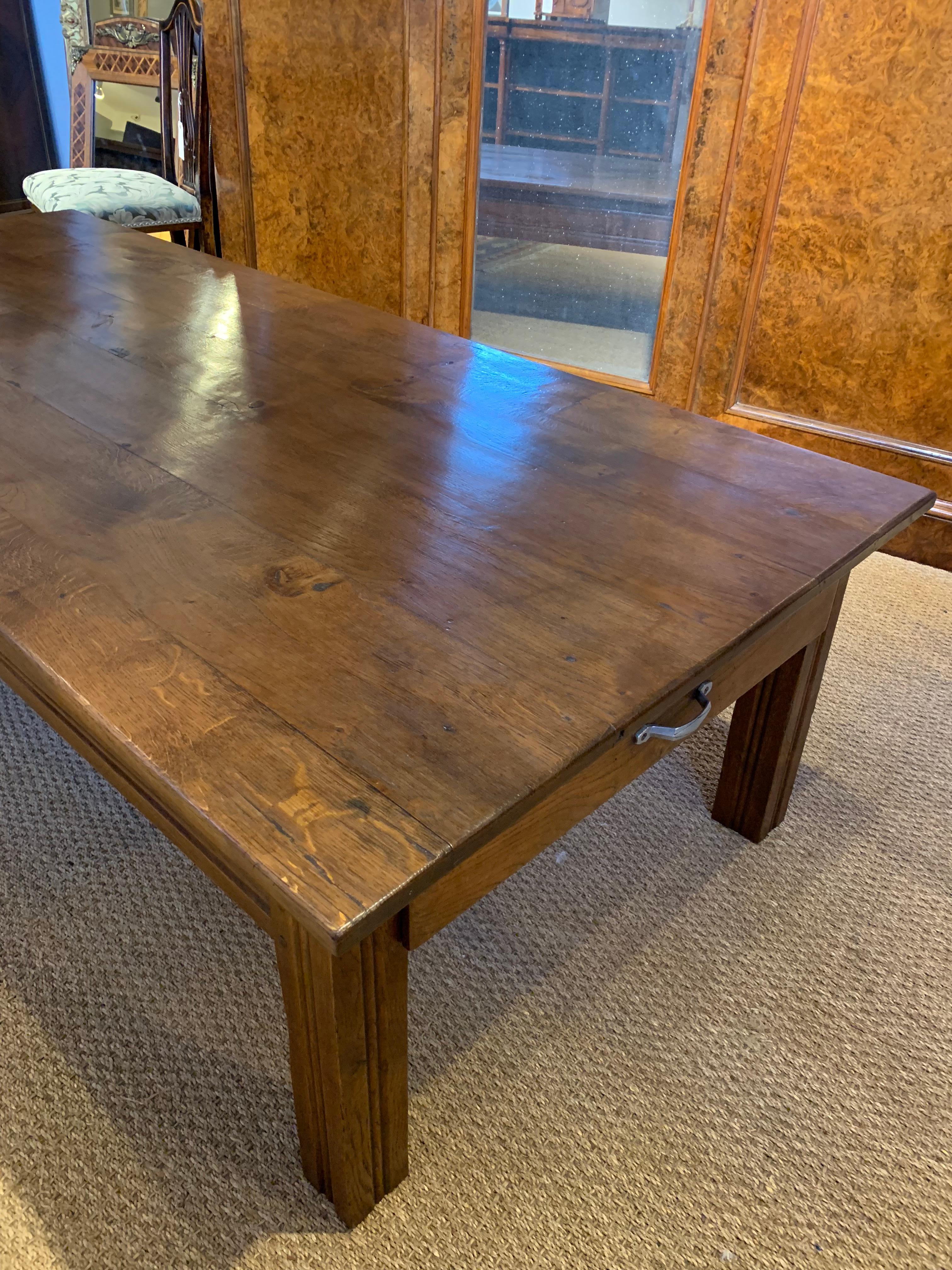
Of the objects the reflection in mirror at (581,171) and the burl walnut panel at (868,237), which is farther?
the reflection in mirror at (581,171)

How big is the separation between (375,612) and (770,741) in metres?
0.64

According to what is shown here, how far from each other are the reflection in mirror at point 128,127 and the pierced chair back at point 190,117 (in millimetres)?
470

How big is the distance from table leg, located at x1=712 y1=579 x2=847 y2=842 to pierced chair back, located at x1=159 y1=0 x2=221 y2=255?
7.43 feet

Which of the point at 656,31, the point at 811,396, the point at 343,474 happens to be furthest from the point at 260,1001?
the point at 656,31

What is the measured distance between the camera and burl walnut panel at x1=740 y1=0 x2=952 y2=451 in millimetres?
1829

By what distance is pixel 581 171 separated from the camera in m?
2.43

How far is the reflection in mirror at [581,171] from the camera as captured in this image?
7.30ft

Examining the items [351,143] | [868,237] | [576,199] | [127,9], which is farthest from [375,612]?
[127,9]

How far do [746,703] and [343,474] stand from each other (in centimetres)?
60

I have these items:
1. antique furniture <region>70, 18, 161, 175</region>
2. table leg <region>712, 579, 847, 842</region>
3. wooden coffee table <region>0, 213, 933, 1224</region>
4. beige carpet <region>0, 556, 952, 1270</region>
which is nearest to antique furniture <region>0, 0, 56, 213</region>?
antique furniture <region>70, 18, 161, 175</region>

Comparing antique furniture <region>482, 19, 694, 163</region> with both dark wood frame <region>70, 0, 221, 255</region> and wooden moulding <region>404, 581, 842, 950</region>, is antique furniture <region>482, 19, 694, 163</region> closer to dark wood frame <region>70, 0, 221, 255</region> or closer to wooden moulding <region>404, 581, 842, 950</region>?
dark wood frame <region>70, 0, 221, 255</region>

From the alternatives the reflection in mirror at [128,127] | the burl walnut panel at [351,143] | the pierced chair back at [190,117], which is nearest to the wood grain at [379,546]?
the burl walnut panel at [351,143]

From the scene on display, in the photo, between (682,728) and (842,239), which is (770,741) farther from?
(842,239)

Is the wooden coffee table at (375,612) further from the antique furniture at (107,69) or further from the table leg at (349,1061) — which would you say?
the antique furniture at (107,69)
